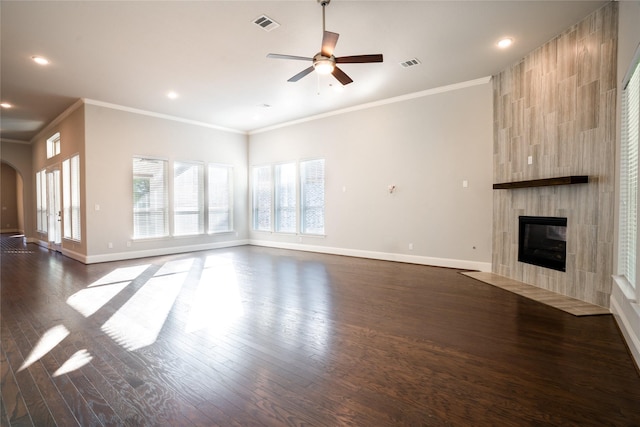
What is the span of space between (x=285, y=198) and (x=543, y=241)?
5.95 m

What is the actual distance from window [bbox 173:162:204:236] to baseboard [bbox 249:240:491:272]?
2152mm

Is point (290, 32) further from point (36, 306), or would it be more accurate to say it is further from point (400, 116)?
point (36, 306)

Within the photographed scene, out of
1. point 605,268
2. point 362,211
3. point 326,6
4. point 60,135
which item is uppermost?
point 326,6

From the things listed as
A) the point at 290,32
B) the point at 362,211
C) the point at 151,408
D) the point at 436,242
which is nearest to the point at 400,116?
the point at 362,211

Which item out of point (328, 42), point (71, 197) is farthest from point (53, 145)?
point (328, 42)

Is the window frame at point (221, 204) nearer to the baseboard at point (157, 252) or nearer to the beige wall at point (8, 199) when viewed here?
the baseboard at point (157, 252)

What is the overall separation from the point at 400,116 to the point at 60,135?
8.16 meters

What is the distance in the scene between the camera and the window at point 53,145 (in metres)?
8.12

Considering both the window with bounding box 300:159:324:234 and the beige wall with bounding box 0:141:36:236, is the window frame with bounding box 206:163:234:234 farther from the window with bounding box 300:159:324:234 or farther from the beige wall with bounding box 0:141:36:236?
the beige wall with bounding box 0:141:36:236

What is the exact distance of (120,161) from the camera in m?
6.80

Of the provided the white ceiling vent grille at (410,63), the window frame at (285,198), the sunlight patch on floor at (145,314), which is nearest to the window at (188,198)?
the window frame at (285,198)

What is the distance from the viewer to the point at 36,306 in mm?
3646

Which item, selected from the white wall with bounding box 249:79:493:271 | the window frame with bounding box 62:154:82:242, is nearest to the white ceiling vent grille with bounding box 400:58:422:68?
the white wall with bounding box 249:79:493:271

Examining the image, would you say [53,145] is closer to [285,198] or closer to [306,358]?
[285,198]
